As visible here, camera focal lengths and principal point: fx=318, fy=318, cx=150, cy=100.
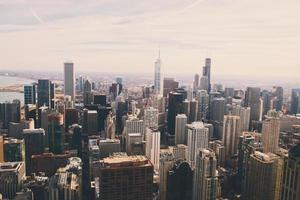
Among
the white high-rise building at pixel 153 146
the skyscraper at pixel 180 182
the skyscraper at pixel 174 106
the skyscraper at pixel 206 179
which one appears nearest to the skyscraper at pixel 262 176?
the skyscraper at pixel 206 179

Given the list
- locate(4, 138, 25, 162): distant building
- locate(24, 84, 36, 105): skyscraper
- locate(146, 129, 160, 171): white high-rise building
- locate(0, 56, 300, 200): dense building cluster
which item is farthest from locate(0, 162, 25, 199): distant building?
locate(24, 84, 36, 105): skyscraper

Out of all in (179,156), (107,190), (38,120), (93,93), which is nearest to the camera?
(107,190)

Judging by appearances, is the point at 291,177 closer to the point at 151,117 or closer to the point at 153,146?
the point at 153,146

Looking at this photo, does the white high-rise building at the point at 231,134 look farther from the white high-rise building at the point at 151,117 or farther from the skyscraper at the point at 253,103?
the white high-rise building at the point at 151,117

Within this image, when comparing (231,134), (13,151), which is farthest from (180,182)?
(13,151)

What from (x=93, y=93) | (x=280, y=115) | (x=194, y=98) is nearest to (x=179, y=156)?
(x=280, y=115)

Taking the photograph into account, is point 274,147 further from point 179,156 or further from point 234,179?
point 179,156

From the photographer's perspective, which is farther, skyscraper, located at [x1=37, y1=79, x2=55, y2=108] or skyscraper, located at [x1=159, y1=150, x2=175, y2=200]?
skyscraper, located at [x1=37, y1=79, x2=55, y2=108]

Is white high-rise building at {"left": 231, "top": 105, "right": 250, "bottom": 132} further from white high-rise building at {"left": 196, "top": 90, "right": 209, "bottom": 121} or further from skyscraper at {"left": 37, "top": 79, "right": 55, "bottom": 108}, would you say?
skyscraper at {"left": 37, "top": 79, "right": 55, "bottom": 108}
